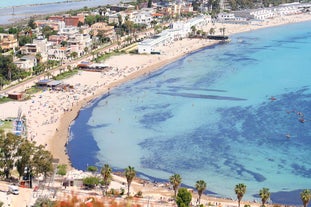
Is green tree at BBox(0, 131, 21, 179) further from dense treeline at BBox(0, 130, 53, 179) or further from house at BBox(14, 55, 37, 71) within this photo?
house at BBox(14, 55, 37, 71)

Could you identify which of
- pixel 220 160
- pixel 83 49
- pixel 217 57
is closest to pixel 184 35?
pixel 217 57

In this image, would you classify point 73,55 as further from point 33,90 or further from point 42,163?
point 42,163

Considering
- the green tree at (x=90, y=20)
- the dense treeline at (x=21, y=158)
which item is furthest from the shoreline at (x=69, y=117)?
the green tree at (x=90, y=20)

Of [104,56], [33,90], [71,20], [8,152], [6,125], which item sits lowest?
[6,125]

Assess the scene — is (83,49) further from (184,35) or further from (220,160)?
(220,160)

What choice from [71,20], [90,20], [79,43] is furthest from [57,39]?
[71,20]

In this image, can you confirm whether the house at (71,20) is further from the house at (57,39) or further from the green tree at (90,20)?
the house at (57,39)
